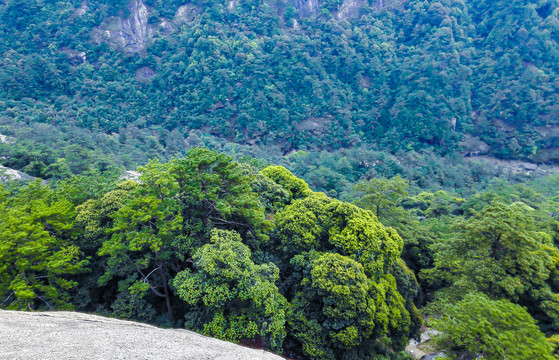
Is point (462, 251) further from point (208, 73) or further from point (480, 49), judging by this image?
point (480, 49)

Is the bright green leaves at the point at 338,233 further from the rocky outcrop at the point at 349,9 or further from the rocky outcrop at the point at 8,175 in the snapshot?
the rocky outcrop at the point at 349,9

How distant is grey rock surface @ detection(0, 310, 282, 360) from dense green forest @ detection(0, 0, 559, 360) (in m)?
1.68

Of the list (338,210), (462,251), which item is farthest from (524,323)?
(338,210)

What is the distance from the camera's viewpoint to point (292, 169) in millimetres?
46188

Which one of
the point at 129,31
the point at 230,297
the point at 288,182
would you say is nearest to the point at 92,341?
the point at 230,297

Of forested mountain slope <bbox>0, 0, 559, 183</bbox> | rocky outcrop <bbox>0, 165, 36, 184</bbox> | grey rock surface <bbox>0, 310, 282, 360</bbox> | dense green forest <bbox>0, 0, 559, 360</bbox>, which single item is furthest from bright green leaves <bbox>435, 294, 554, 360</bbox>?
forested mountain slope <bbox>0, 0, 559, 183</bbox>

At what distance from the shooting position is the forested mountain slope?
57.4 metres

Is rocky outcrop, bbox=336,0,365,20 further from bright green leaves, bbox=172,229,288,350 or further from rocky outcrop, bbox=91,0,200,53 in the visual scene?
bright green leaves, bbox=172,229,288,350

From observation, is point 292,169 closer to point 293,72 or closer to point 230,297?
point 293,72

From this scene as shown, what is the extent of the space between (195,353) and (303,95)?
69320 mm

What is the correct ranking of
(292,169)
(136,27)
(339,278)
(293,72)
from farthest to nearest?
(136,27) → (293,72) → (292,169) → (339,278)

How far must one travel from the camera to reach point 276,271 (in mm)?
10891

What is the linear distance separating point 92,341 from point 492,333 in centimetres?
1038

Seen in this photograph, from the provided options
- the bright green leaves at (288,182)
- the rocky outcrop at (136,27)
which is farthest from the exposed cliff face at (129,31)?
the bright green leaves at (288,182)
